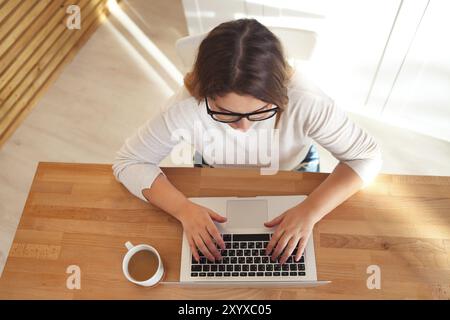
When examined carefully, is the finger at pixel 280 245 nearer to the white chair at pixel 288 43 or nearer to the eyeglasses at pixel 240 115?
→ the eyeglasses at pixel 240 115

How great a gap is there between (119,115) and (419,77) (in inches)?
59.0

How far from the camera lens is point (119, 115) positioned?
2109 mm

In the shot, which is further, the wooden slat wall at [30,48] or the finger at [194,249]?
the wooden slat wall at [30,48]

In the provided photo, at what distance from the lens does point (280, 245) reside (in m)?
0.90

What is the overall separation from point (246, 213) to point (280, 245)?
0.13 metres

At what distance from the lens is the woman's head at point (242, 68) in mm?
807

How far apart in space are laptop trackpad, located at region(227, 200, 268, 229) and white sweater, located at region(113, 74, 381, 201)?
20 cm

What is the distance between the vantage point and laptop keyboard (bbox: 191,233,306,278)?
0.89 m

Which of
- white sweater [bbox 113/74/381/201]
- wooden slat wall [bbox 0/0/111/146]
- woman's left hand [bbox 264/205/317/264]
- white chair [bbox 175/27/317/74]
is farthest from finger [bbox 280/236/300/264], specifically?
wooden slat wall [bbox 0/0/111/146]

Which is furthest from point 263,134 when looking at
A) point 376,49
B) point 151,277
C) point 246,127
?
point 376,49

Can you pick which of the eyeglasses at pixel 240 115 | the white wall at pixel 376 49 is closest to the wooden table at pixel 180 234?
the eyeglasses at pixel 240 115

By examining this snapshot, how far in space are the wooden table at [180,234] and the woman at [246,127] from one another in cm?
5

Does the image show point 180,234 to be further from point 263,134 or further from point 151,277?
point 263,134

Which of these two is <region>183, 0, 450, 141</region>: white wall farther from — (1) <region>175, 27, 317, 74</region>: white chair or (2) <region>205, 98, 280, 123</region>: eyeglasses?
(2) <region>205, 98, 280, 123</region>: eyeglasses
